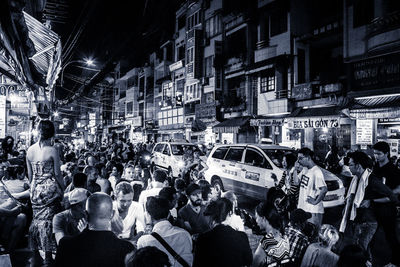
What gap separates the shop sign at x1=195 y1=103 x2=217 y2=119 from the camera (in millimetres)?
26472

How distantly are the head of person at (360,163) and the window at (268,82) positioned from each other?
1606cm

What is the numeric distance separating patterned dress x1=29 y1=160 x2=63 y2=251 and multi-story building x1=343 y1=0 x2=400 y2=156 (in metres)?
13.0

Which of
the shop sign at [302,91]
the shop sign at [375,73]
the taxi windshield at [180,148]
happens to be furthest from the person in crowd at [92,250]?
the shop sign at [302,91]

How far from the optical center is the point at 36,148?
14.6 ft

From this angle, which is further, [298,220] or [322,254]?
[298,220]

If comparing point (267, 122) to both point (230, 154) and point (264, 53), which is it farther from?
point (230, 154)

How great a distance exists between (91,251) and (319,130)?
58.8 ft

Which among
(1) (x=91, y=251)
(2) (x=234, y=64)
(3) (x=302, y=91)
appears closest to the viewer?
(1) (x=91, y=251)

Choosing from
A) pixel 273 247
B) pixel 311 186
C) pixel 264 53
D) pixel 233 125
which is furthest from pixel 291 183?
pixel 264 53

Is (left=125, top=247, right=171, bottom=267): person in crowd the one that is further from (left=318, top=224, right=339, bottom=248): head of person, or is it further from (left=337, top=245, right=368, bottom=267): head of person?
(left=318, top=224, right=339, bottom=248): head of person

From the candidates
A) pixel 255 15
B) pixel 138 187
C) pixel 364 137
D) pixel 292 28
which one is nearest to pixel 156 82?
pixel 255 15

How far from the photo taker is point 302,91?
59.2ft

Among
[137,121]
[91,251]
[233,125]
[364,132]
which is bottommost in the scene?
[91,251]

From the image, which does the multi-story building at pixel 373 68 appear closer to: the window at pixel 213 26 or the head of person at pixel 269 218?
the head of person at pixel 269 218
